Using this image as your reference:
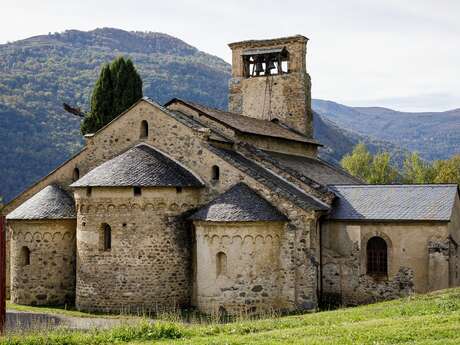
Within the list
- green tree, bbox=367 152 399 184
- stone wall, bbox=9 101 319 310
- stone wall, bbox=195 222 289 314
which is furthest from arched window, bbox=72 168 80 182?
green tree, bbox=367 152 399 184

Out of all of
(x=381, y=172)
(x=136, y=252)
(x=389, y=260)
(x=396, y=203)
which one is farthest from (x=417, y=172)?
(x=136, y=252)

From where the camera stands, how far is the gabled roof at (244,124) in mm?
27938

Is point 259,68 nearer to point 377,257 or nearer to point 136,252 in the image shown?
point 377,257

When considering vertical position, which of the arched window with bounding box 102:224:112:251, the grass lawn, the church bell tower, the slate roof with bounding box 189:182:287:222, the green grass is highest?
the church bell tower

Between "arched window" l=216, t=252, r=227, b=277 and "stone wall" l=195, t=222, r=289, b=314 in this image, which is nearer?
"stone wall" l=195, t=222, r=289, b=314

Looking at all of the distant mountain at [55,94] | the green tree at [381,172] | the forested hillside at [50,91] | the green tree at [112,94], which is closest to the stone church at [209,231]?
the green tree at [112,94]

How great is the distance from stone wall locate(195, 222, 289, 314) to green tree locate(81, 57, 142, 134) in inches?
899

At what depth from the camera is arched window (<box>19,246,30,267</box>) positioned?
85.0 feet

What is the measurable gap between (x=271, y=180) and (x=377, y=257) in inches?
198

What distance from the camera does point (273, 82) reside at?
122ft

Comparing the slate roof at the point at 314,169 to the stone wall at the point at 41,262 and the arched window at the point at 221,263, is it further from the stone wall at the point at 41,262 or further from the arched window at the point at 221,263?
the stone wall at the point at 41,262

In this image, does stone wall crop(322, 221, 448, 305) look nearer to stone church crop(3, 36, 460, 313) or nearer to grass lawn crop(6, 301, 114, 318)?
stone church crop(3, 36, 460, 313)

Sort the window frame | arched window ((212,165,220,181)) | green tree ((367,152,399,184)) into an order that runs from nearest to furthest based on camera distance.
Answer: the window frame < arched window ((212,165,220,181)) < green tree ((367,152,399,184))

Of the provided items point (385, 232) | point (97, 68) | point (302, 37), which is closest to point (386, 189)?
point (385, 232)
